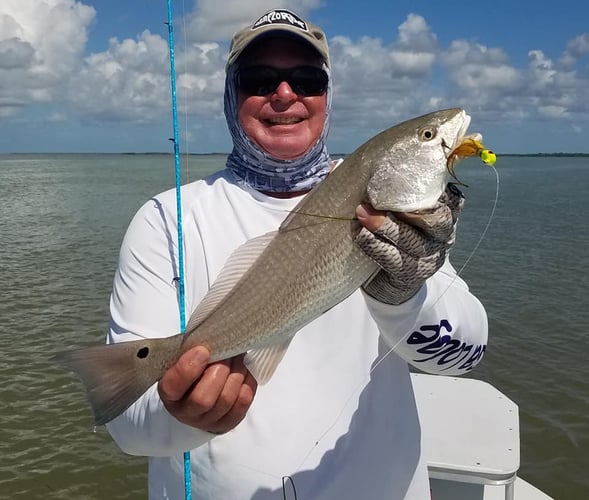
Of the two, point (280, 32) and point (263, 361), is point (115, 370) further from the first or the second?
point (280, 32)

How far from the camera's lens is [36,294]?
13.6m

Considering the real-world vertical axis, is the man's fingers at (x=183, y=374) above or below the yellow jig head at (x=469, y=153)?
below

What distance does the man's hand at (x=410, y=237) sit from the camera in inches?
82.4

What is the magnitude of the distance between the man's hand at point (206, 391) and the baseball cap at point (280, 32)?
1.49 metres

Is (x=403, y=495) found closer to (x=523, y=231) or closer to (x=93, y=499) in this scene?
(x=93, y=499)

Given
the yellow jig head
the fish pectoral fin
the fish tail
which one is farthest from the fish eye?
the fish tail

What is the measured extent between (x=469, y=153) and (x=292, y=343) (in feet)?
3.63

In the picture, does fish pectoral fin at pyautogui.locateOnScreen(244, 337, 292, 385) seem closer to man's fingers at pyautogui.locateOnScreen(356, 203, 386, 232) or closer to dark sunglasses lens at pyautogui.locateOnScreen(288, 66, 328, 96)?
man's fingers at pyautogui.locateOnScreen(356, 203, 386, 232)

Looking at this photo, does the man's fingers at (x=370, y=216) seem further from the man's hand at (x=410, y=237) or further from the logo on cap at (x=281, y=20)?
the logo on cap at (x=281, y=20)

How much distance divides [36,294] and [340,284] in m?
13.0

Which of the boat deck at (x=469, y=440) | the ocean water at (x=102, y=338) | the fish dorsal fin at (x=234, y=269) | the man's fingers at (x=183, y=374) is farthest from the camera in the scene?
the ocean water at (x=102, y=338)

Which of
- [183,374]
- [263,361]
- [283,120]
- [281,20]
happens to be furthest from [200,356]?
[281,20]

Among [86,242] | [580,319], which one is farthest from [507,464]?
[86,242]

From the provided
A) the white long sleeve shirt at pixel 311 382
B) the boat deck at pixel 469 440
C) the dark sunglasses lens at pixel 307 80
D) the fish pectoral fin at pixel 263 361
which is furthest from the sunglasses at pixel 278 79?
the boat deck at pixel 469 440
